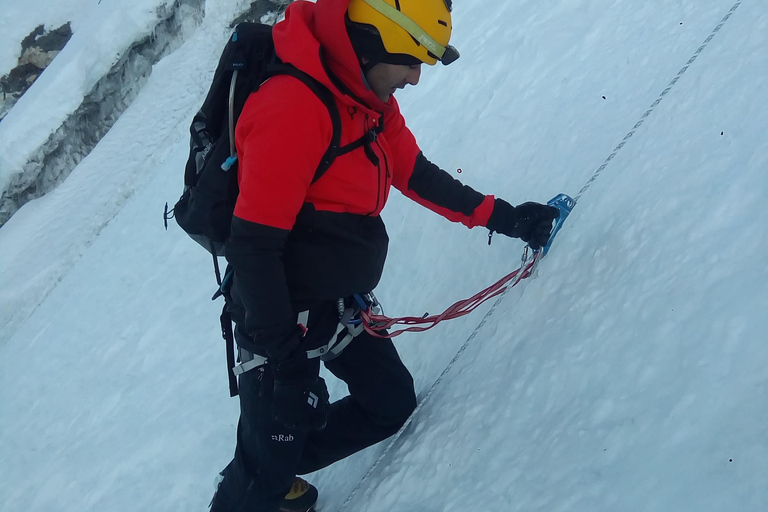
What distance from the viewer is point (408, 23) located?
1730 mm

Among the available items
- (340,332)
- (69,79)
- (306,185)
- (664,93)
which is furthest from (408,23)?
(69,79)

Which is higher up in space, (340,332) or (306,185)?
(306,185)

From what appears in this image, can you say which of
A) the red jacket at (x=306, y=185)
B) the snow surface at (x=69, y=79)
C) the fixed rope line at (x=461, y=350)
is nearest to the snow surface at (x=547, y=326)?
the fixed rope line at (x=461, y=350)

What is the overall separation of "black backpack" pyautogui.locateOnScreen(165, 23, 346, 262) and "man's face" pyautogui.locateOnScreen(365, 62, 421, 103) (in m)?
0.16

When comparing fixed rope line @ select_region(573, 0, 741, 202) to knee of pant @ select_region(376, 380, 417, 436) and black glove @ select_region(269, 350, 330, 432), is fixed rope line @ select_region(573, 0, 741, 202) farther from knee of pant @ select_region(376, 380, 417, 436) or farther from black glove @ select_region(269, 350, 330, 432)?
black glove @ select_region(269, 350, 330, 432)

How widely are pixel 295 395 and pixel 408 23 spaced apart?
1.20 metres

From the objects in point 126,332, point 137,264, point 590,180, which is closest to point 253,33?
point 590,180

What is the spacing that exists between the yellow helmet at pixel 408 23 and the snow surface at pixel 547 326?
0.99 metres

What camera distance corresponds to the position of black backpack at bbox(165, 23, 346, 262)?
1.77 meters

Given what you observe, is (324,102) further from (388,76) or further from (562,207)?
(562,207)

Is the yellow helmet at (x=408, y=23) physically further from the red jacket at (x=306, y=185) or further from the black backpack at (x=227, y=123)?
the black backpack at (x=227, y=123)

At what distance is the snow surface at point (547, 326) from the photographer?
161 cm

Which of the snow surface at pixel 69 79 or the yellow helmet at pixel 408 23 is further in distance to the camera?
the snow surface at pixel 69 79

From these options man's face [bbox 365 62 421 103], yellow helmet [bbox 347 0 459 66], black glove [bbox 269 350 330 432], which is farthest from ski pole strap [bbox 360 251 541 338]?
yellow helmet [bbox 347 0 459 66]
